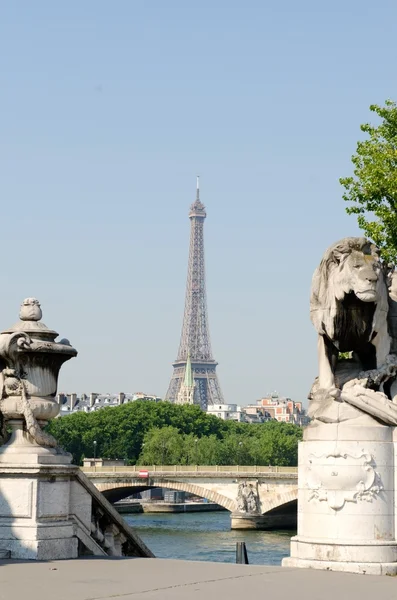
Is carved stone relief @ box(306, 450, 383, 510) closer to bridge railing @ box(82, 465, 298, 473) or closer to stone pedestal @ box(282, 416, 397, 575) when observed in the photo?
stone pedestal @ box(282, 416, 397, 575)

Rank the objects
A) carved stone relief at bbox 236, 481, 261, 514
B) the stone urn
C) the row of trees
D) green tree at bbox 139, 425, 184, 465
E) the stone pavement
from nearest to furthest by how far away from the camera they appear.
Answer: the stone pavement
the stone urn
carved stone relief at bbox 236, 481, 261, 514
green tree at bbox 139, 425, 184, 465
the row of trees

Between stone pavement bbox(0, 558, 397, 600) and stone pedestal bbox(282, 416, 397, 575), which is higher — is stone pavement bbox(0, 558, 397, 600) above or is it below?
below

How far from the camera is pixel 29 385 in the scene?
11062 millimetres

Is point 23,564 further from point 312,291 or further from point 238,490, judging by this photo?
point 238,490

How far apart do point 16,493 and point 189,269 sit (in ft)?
604

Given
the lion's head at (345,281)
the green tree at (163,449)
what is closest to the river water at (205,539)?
the green tree at (163,449)

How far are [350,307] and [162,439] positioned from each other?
8628cm

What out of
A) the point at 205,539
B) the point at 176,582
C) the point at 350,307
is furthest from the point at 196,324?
the point at 176,582

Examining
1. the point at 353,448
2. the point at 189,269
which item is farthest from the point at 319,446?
the point at 189,269

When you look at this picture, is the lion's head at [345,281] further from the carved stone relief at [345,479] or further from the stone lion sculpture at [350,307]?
the carved stone relief at [345,479]

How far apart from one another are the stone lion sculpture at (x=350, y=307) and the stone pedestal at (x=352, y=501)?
492 millimetres

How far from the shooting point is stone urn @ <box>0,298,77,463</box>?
10891 mm

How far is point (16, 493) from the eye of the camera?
1070cm

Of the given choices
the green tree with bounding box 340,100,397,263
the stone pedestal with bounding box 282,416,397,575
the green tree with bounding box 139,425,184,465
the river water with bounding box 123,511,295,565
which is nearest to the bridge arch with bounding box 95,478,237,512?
the river water with bounding box 123,511,295,565
